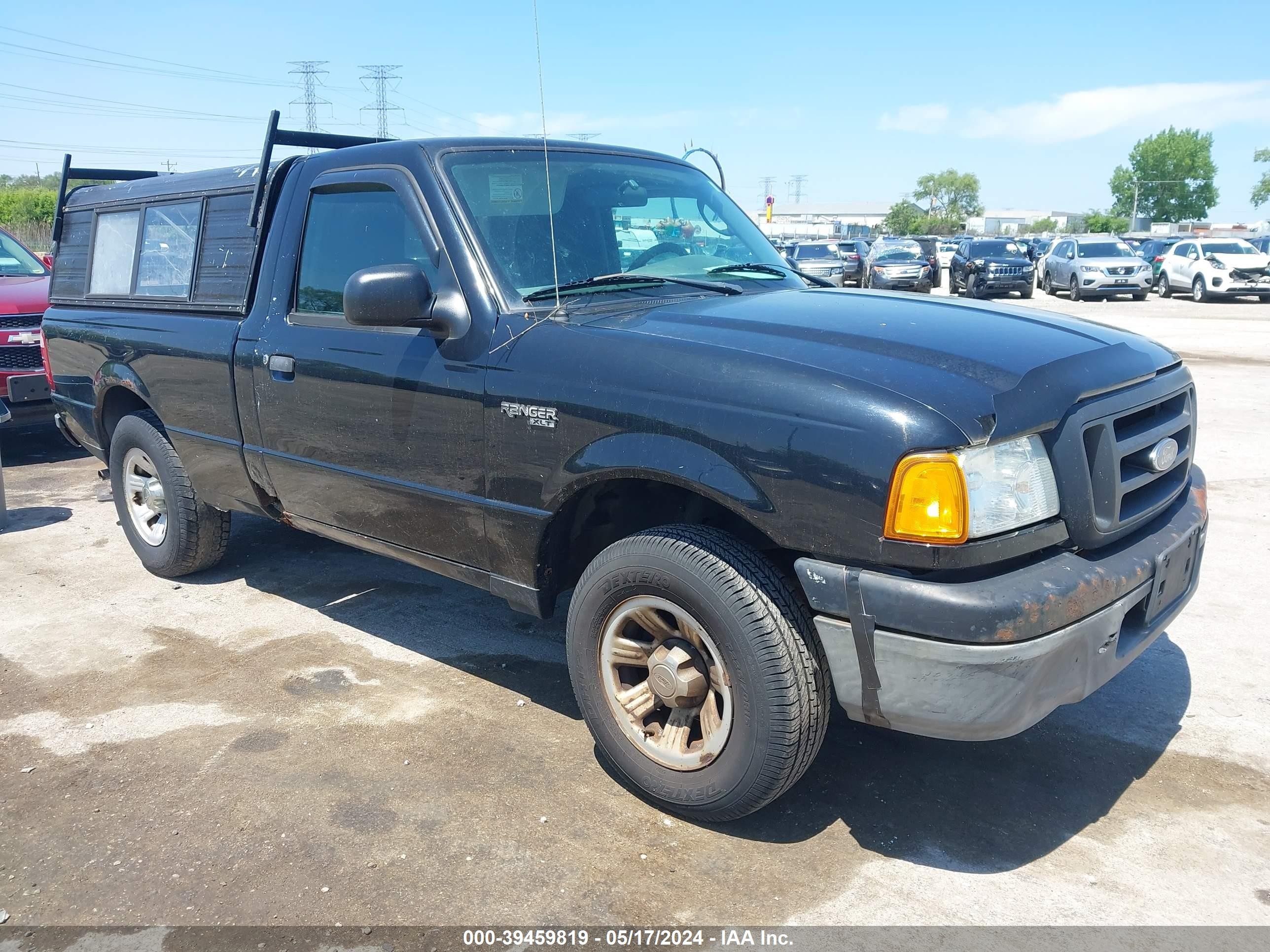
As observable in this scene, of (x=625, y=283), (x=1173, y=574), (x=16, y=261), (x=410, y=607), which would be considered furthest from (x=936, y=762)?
(x=16, y=261)

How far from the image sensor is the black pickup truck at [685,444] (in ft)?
8.11

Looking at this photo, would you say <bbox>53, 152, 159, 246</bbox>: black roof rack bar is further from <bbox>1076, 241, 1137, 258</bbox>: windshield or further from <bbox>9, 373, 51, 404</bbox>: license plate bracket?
<bbox>1076, 241, 1137, 258</bbox>: windshield

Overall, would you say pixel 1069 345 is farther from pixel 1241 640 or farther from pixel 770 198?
pixel 770 198

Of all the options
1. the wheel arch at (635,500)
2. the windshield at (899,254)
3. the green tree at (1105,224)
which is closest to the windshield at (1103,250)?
the windshield at (899,254)

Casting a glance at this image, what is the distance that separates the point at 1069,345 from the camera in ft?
9.53

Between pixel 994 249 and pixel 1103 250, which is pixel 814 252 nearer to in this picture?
pixel 994 249

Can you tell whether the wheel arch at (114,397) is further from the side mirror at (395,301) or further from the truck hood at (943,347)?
the truck hood at (943,347)

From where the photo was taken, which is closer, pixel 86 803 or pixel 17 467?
pixel 86 803

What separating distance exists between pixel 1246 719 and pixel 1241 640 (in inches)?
31.1

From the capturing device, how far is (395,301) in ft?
10.4

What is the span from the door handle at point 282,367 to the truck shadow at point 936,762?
4.23 ft

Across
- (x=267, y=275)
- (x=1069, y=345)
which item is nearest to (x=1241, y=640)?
(x=1069, y=345)

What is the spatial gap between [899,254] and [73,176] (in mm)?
23602

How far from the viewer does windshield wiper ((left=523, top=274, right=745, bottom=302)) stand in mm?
3381
